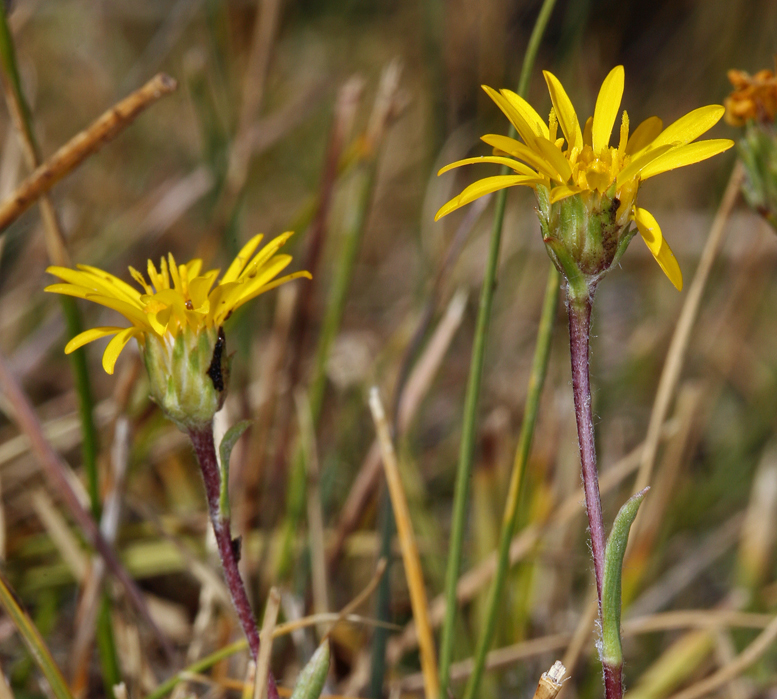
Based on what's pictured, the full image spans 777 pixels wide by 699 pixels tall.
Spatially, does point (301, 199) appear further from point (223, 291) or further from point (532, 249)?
point (223, 291)

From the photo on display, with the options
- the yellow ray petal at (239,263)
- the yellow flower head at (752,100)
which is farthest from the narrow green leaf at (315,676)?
the yellow flower head at (752,100)

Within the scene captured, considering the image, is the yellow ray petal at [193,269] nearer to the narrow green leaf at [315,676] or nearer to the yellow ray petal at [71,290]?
the yellow ray petal at [71,290]

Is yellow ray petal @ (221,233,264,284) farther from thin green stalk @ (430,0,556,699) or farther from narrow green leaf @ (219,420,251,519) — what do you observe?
thin green stalk @ (430,0,556,699)

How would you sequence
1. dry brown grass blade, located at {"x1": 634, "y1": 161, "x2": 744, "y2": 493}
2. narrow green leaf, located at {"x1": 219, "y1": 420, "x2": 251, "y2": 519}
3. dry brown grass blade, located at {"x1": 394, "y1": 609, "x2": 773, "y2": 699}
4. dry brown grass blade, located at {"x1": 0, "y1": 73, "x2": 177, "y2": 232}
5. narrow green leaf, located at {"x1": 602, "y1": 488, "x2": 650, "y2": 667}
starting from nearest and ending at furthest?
1. narrow green leaf, located at {"x1": 602, "y1": 488, "x2": 650, "y2": 667}
2. narrow green leaf, located at {"x1": 219, "y1": 420, "x2": 251, "y2": 519}
3. dry brown grass blade, located at {"x1": 0, "y1": 73, "x2": 177, "y2": 232}
4. dry brown grass blade, located at {"x1": 634, "y1": 161, "x2": 744, "y2": 493}
5. dry brown grass blade, located at {"x1": 394, "y1": 609, "x2": 773, "y2": 699}

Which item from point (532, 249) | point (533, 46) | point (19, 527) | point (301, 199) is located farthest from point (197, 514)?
point (301, 199)

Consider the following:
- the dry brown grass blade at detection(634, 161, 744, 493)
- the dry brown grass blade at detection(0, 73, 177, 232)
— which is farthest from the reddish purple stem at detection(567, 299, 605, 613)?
the dry brown grass blade at detection(0, 73, 177, 232)

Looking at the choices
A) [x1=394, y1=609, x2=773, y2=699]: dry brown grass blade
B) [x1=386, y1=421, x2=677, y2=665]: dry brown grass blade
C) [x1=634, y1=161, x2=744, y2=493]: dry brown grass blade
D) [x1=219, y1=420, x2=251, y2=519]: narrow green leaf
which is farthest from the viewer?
[x1=386, y1=421, x2=677, y2=665]: dry brown grass blade
